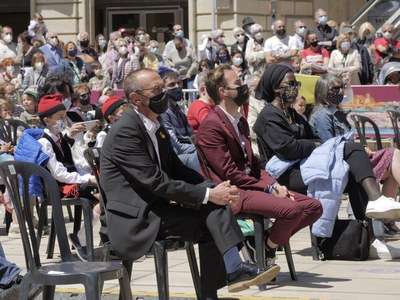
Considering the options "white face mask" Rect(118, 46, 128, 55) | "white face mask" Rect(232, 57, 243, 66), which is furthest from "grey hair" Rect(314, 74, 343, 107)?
"white face mask" Rect(118, 46, 128, 55)

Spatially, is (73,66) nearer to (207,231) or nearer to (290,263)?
(290,263)

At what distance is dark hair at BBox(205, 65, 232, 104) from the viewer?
9266 millimetres

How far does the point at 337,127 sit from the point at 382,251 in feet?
3.87

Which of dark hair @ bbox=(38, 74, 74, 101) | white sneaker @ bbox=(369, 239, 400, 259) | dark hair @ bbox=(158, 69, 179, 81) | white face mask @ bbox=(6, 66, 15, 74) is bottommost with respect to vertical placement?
white sneaker @ bbox=(369, 239, 400, 259)

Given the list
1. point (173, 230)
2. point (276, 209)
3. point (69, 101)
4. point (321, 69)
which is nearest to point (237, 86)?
point (276, 209)

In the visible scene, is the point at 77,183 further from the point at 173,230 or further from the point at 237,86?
the point at 173,230

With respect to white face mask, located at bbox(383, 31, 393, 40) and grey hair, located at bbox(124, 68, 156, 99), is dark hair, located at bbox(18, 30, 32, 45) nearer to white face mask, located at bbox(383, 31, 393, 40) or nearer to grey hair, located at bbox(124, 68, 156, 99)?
white face mask, located at bbox(383, 31, 393, 40)

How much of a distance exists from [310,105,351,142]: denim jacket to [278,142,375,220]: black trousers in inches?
22.4

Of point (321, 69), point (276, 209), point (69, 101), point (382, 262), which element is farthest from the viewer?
point (321, 69)

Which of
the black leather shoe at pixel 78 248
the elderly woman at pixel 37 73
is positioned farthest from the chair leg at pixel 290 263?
the elderly woman at pixel 37 73

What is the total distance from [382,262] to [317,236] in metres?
0.56

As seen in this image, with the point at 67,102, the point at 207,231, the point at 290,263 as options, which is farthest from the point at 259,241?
the point at 67,102

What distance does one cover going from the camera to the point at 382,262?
10062mm

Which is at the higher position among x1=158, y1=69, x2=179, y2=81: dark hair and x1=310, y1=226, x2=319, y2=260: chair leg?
x1=158, y1=69, x2=179, y2=81: dark hair
